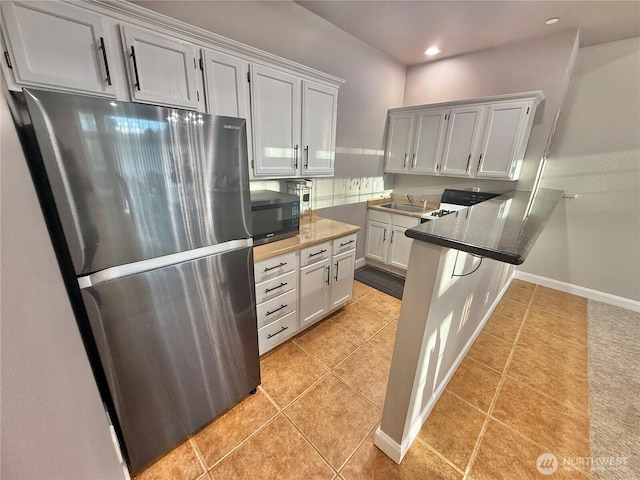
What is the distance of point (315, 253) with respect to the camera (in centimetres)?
203

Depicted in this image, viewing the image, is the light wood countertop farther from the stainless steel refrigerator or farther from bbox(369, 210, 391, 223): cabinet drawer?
bbox(369, 210, 391, 223): cabinet drawer

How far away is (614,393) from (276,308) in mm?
2438

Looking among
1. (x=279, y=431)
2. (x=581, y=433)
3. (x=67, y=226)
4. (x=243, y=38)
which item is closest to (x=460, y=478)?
(x=581, y=433)

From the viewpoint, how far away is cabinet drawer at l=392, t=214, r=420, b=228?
302 cm

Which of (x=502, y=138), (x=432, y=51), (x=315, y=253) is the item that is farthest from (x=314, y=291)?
(x=432, y=51)

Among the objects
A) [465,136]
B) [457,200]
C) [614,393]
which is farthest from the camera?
[457,200]

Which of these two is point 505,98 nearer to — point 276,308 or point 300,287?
point 300,287

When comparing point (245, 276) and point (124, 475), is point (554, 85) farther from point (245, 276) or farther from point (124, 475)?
point (124, 475)

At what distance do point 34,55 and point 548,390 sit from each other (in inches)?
135

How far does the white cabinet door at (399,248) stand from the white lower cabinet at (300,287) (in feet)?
3.46

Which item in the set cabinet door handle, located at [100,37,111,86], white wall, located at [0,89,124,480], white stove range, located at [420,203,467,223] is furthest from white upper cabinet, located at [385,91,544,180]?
white wall, located at [0,89,124,480]

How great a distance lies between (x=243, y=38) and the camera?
188cm

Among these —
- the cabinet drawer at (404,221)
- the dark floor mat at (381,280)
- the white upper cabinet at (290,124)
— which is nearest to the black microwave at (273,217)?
the white upper cabinet at (290,124)

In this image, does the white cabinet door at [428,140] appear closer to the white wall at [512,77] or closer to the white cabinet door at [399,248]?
the white wall at [512,77]
